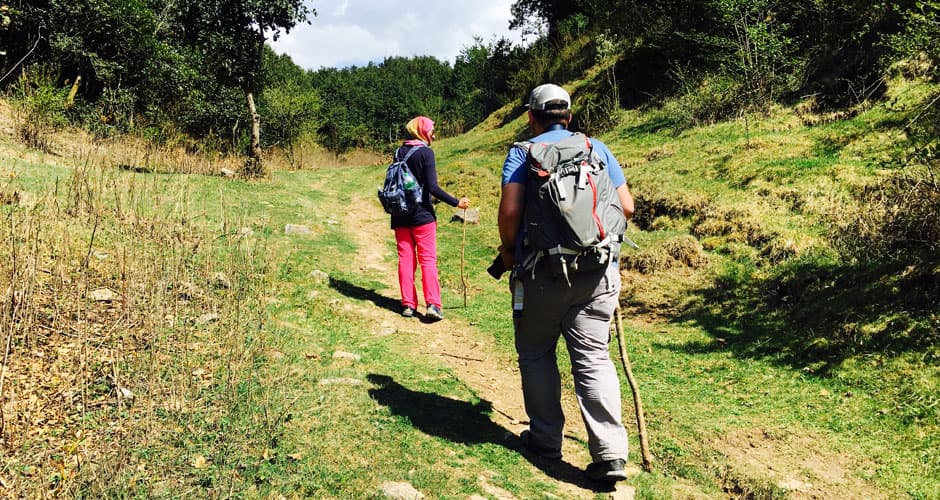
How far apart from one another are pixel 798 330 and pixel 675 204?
171 inches

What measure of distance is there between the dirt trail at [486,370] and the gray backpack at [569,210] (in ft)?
4.95

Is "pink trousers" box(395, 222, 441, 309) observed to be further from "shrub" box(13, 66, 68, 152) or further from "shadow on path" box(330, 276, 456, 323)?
"shrub" box(13, 66, 68, 152)

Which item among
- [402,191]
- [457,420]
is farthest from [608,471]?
[402,191]

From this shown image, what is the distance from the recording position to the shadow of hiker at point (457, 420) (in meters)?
4.07

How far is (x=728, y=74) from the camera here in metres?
13.9

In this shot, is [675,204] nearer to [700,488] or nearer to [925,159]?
[925,159]

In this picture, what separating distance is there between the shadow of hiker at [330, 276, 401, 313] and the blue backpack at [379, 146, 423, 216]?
54.7 inches

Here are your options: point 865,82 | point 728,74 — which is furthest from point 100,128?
point 865,82

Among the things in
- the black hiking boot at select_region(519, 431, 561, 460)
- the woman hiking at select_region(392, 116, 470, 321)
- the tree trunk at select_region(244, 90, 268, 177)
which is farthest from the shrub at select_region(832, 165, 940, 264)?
the tree trunk at select_region(244, 90, 268, 177)

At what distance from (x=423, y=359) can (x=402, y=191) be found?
6.43 feet

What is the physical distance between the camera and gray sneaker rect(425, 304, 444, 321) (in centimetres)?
718

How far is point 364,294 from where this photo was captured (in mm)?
7922

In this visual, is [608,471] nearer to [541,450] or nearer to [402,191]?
[541,450]

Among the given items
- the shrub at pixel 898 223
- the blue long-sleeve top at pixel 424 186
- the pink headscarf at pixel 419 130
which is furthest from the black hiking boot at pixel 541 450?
the shrub at pixel 898 223
